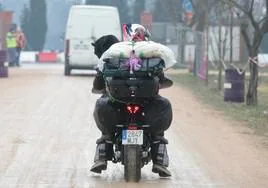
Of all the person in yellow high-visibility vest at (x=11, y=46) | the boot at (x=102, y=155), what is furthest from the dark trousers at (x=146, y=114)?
the person in yellow high-visibility vest at (x=11, y=46)

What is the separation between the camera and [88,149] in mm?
12484

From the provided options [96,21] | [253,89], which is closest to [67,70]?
[96,21]

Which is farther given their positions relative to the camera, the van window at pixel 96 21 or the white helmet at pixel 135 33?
the van window at pixel 96 21

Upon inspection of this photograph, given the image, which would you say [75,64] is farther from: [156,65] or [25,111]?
[156,65]

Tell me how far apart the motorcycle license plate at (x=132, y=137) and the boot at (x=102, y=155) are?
430 mm

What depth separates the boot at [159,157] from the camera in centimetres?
1005

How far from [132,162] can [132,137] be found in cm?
26

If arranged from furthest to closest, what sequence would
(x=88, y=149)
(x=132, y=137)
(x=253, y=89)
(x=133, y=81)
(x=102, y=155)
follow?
(x=253, y=89)
(x=88, y=149)
(x=102, y=155)
(x=132, y=137)
(x=133, y=81)

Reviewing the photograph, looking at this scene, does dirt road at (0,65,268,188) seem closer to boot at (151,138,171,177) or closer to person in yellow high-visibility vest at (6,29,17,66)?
boot at (151,138,171,177)

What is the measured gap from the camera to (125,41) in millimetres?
10109

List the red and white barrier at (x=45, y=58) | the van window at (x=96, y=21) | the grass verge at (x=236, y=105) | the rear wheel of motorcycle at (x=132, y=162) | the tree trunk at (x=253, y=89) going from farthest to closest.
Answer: the red and white barrier at (x=45, y=58)
the van window at (x=96, y=21)
the tree trunk at (x=253, y=89)
the grass verge at (x=236, y=105)
the rear wheel of motorcycle at (x=132, y=162)

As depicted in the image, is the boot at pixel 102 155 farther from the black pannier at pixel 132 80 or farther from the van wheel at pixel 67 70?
the van wheel at pixel 67 70

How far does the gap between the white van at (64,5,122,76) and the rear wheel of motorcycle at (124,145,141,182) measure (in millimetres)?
20577

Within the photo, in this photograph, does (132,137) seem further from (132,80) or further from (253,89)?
(253,89)
